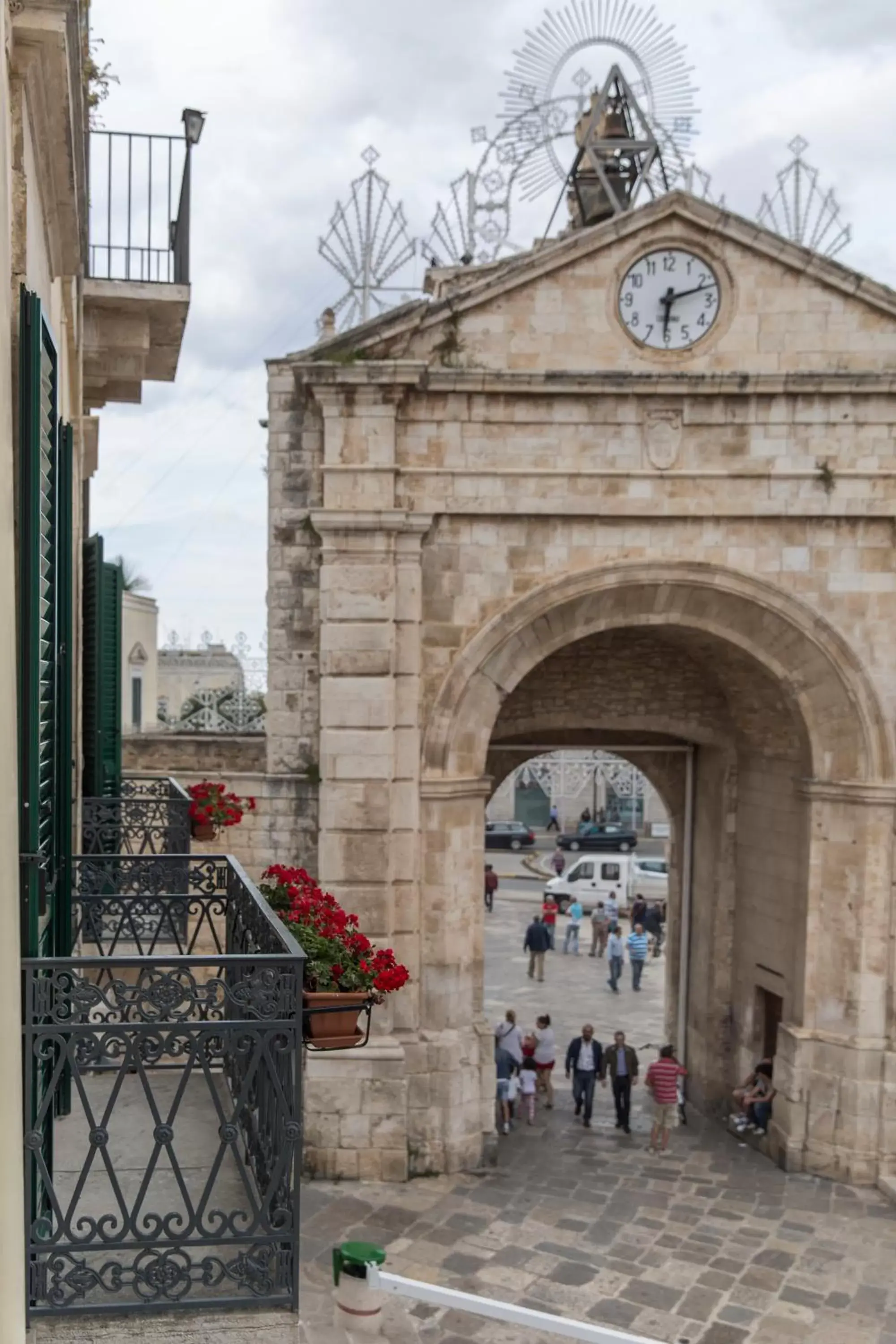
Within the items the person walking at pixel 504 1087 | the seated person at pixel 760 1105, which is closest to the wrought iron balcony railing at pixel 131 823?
the person walking at pixel 504 1087

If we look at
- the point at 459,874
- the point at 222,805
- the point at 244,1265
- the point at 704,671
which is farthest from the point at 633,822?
the point at 244,1265

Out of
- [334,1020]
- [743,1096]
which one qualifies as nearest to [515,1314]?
[334,1020]

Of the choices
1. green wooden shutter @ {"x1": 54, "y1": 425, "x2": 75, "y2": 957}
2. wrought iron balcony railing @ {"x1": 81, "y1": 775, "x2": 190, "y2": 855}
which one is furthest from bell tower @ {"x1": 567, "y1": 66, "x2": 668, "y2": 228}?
green wooden shutter @ {"x1": 54, "y1": 425, "x2": 75, "y2": 957}

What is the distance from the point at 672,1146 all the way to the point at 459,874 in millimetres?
3651

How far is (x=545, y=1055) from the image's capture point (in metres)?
12.7

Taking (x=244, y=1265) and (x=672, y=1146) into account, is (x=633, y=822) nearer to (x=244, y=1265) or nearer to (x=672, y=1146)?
(x=672, y=1146)

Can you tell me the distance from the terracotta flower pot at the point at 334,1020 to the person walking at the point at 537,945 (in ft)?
44.1

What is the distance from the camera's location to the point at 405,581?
423 inches

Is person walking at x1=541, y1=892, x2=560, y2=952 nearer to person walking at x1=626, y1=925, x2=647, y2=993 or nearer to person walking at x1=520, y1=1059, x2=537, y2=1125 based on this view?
person walking at x1=626, y1=925, x2=647, y2=993

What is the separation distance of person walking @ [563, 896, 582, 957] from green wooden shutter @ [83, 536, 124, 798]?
12586 millimetres

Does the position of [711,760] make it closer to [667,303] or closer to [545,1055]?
[545,1055]

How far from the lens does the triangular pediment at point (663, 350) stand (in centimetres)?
1080

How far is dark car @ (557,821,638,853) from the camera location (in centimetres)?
3173

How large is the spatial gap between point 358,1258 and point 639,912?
1378 centimetres
